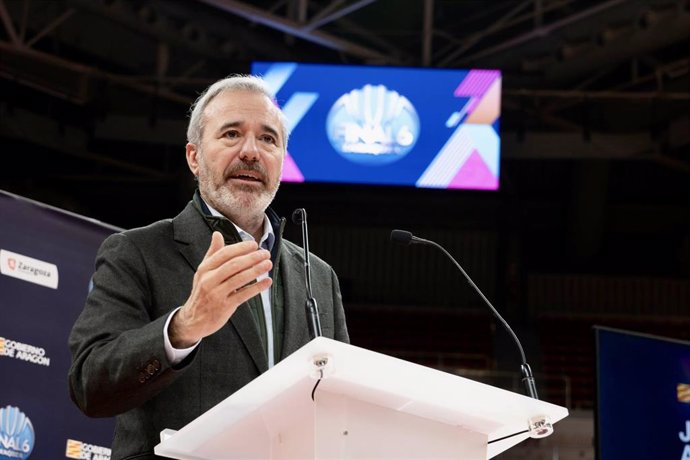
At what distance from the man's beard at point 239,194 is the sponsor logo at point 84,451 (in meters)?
1.51

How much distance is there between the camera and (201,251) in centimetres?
222

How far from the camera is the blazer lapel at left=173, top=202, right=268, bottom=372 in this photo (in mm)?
2082

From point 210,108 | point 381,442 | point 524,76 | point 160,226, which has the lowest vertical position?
point 381,442

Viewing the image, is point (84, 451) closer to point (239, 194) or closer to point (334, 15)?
point (239, 194)

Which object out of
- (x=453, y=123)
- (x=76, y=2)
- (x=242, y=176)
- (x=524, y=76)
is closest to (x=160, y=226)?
(x=242, y=176)

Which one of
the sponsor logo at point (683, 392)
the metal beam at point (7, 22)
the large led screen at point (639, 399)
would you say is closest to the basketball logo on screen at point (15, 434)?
the large led screen at point (639, 399)

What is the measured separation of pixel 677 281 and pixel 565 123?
3.38 m

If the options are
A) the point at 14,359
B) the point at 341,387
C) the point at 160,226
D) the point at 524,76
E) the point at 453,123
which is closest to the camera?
the point at 341,387

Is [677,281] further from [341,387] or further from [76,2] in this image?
[341,387]

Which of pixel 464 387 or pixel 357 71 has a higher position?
pixel 357 71

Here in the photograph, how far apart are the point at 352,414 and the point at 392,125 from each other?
368 inches

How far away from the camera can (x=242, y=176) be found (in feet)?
7.45

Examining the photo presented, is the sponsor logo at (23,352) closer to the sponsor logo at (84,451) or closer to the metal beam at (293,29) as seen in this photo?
the sponsor logo at (84,451)

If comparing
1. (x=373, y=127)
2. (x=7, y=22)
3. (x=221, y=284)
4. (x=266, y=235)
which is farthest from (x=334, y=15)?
(x=221, y=284)
